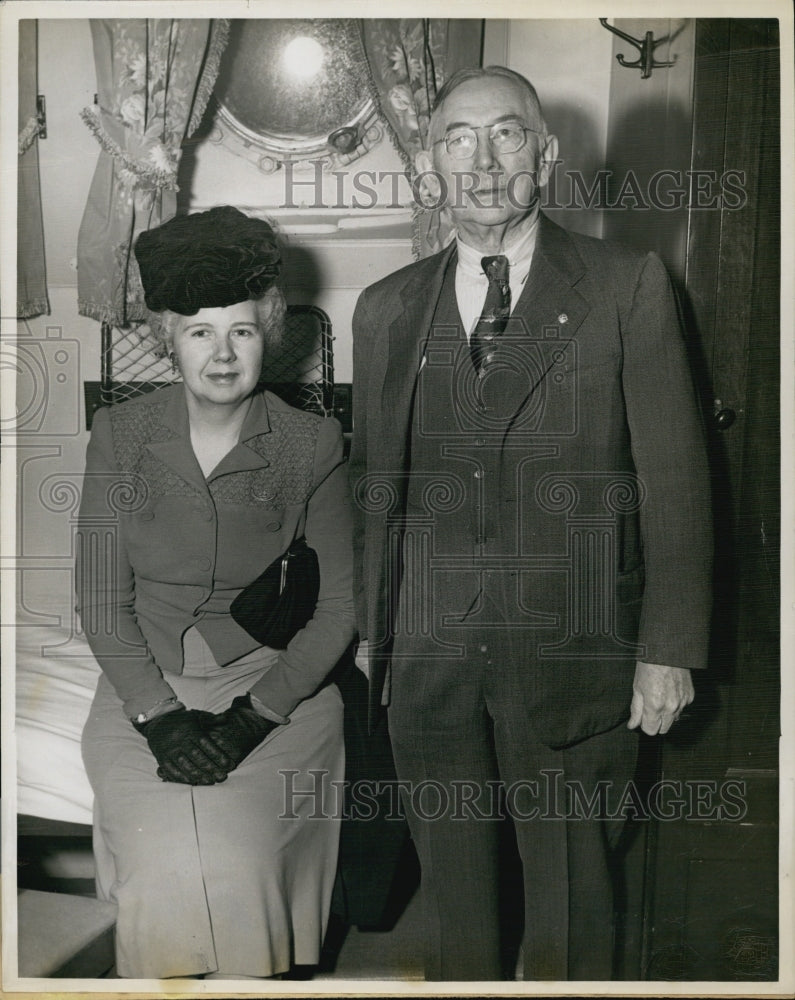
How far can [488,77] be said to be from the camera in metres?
2.03

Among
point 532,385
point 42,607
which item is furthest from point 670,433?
point 42,607

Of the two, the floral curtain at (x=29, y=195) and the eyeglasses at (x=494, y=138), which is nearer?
the eyeglasses at (x=494, y=138)

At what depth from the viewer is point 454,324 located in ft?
6.79

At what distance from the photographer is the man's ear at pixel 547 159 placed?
6.70ft

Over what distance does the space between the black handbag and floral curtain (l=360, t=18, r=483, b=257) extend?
0.71 meters

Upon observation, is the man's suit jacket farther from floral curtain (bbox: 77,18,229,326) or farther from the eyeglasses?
floral curtain (bbox: 77,18,229,326)

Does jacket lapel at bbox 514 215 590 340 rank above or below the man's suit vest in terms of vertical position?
above

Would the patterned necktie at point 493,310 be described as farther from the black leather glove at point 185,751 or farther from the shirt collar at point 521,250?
the black leather glove at point 185,751

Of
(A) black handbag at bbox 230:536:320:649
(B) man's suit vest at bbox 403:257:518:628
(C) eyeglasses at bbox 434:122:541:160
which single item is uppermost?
(C) eyeglasses at bbox 434:122:541:160

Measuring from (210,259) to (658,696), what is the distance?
1278 millimetres

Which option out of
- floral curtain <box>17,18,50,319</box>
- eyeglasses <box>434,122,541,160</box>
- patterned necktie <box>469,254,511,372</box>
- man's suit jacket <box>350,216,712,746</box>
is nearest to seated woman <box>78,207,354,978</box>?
man's suit jacket <box>350,216,712,746</box>

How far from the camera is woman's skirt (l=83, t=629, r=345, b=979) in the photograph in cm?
210

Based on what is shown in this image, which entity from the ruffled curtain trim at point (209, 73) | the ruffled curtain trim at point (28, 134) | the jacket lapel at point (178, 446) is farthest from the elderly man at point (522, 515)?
the ruffled curtain trim at point (28, 134)

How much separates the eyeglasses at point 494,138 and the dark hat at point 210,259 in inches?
16.3
